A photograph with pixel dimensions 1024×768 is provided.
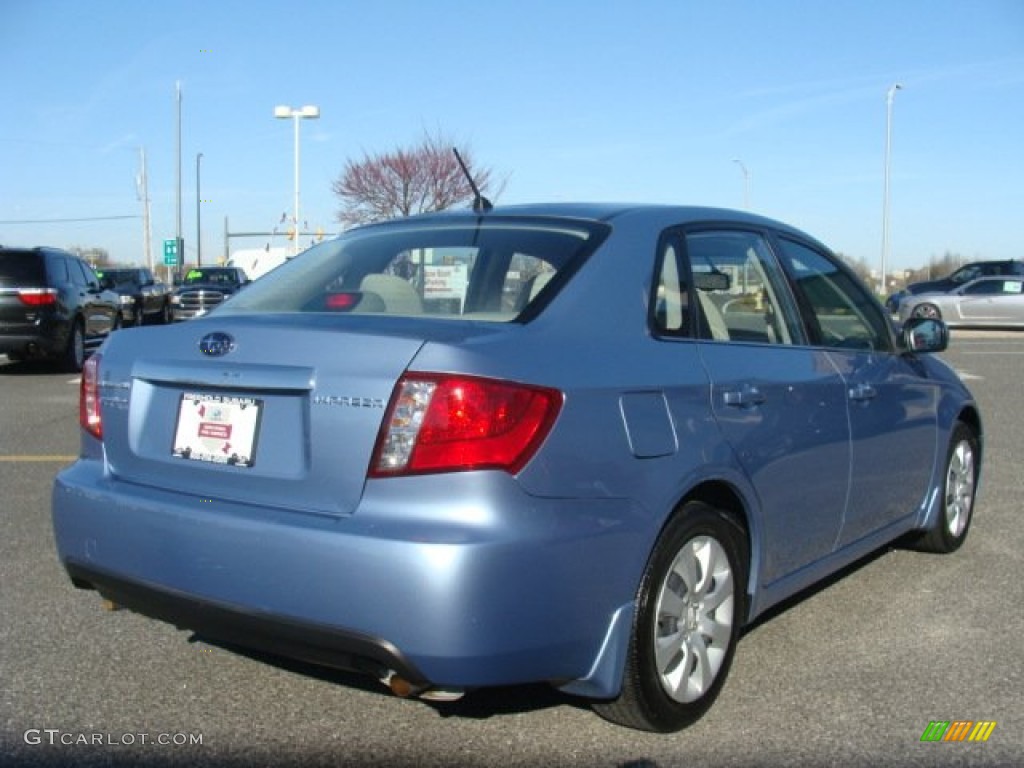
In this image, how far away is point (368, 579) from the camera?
2648 millimetres

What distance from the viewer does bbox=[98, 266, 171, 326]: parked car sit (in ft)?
73.6

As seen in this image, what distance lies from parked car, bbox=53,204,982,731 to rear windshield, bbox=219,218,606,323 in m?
0.01

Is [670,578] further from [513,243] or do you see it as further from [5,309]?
[5,309]

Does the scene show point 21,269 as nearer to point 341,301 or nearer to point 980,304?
point 341,301

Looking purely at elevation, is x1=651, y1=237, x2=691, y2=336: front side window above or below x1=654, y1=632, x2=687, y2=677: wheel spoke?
above

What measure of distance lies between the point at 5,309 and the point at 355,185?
29509mm

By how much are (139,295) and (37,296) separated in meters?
9.78

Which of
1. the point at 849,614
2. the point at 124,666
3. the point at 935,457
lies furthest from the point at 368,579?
the point at 935,457

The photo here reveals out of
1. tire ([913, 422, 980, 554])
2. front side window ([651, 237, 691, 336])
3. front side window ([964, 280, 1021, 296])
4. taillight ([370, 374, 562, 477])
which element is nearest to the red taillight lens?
taillight ([370, 374, 562, 477])

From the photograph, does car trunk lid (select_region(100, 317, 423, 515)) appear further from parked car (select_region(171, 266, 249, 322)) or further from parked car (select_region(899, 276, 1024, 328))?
parked car (select_region(171, 266, 249, 322))

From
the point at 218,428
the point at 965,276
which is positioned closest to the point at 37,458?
the point at 218,428

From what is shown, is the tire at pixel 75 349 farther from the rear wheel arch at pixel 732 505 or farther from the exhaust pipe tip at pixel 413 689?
the exhaust pipe tip at pixel 413 689

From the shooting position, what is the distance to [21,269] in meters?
14.3

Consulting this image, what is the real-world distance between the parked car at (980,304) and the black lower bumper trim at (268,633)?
2530 centimetres
